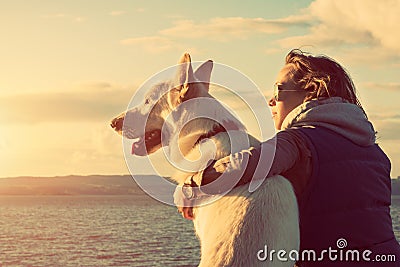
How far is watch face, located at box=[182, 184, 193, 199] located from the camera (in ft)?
15.1

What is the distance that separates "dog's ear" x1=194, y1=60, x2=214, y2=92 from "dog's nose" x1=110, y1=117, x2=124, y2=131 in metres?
1.34

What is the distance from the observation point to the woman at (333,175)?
4.43 m

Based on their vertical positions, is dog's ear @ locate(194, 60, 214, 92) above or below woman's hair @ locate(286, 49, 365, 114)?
above

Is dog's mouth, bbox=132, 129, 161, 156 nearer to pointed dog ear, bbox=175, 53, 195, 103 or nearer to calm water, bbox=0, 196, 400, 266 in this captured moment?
pointed dog ear, bbox=175, 53, 195, 103

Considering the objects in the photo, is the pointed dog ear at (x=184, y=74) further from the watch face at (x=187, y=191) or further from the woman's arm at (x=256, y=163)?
the woman's arm at (x=256, y=163)

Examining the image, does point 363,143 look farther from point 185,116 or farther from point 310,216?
point 185,116

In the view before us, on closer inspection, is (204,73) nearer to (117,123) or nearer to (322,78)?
(322,78)

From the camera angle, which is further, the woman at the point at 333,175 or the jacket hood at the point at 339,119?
the jacket hood at the point at 339,119

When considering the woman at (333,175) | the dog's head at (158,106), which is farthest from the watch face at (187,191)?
the dog's head at (158,106)

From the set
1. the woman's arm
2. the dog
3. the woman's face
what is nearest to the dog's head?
the dog

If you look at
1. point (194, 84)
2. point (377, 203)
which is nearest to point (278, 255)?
point (377, 203)

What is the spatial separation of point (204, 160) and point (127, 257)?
73909mm

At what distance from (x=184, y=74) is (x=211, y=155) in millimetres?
770

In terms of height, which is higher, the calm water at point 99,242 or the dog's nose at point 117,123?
the calm water at point 99,242
